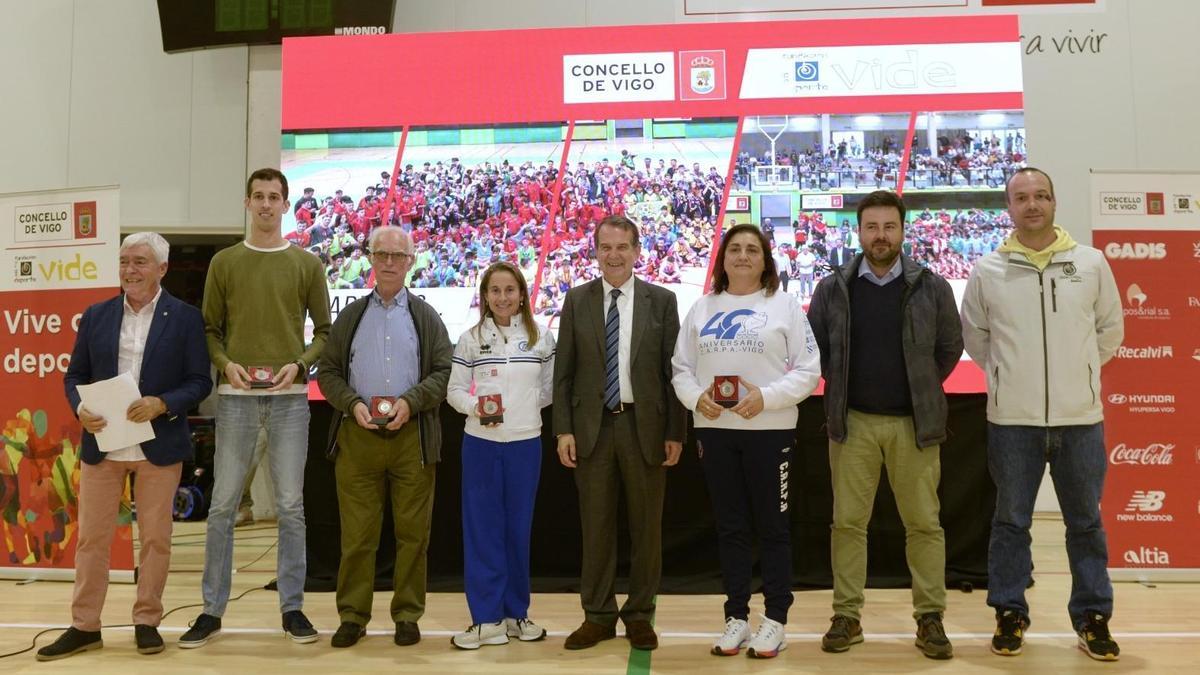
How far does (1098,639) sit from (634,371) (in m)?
1.95

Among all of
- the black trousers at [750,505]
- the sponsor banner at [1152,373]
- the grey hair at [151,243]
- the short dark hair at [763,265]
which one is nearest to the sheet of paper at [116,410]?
the grey hair at [151,243]

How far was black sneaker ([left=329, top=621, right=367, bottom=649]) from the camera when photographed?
3.31 metres

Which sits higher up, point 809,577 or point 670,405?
point 670,405

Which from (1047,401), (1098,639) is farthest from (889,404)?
(1098,639)

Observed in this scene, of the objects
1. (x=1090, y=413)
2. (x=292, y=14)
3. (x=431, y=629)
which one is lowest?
(x=431, y=629)

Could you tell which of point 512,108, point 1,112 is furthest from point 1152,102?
point 1,112

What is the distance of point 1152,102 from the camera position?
6.28 meters

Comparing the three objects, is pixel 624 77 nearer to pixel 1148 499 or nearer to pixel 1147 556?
pixel 1148 499

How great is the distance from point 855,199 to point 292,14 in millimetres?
4116

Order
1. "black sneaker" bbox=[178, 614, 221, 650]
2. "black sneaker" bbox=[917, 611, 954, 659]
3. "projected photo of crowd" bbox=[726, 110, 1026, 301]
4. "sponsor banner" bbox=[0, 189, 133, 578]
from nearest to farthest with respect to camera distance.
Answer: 1. "black sneaker" bbox=[917, 611, 954, 659]
2. "black sneaker" bbox=[178, 614, 221, 650]
3. "sponsor banner" bbox=[0, 189, 133, 578]
4. "projected photo of crowd" bbox=[726, 110, 1026, 301]

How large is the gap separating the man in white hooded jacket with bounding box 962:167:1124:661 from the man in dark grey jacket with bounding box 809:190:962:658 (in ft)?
0.73

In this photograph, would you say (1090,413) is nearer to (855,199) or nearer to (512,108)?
(855,199)

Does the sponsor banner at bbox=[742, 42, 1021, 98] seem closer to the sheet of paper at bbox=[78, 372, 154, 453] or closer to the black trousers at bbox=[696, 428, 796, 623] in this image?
the black trousers at bbox=[696, 428, 796, 623]

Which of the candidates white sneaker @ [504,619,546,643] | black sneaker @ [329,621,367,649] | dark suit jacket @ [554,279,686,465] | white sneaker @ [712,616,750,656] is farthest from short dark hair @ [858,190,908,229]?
black sneaker @ [329,621,367,649]
